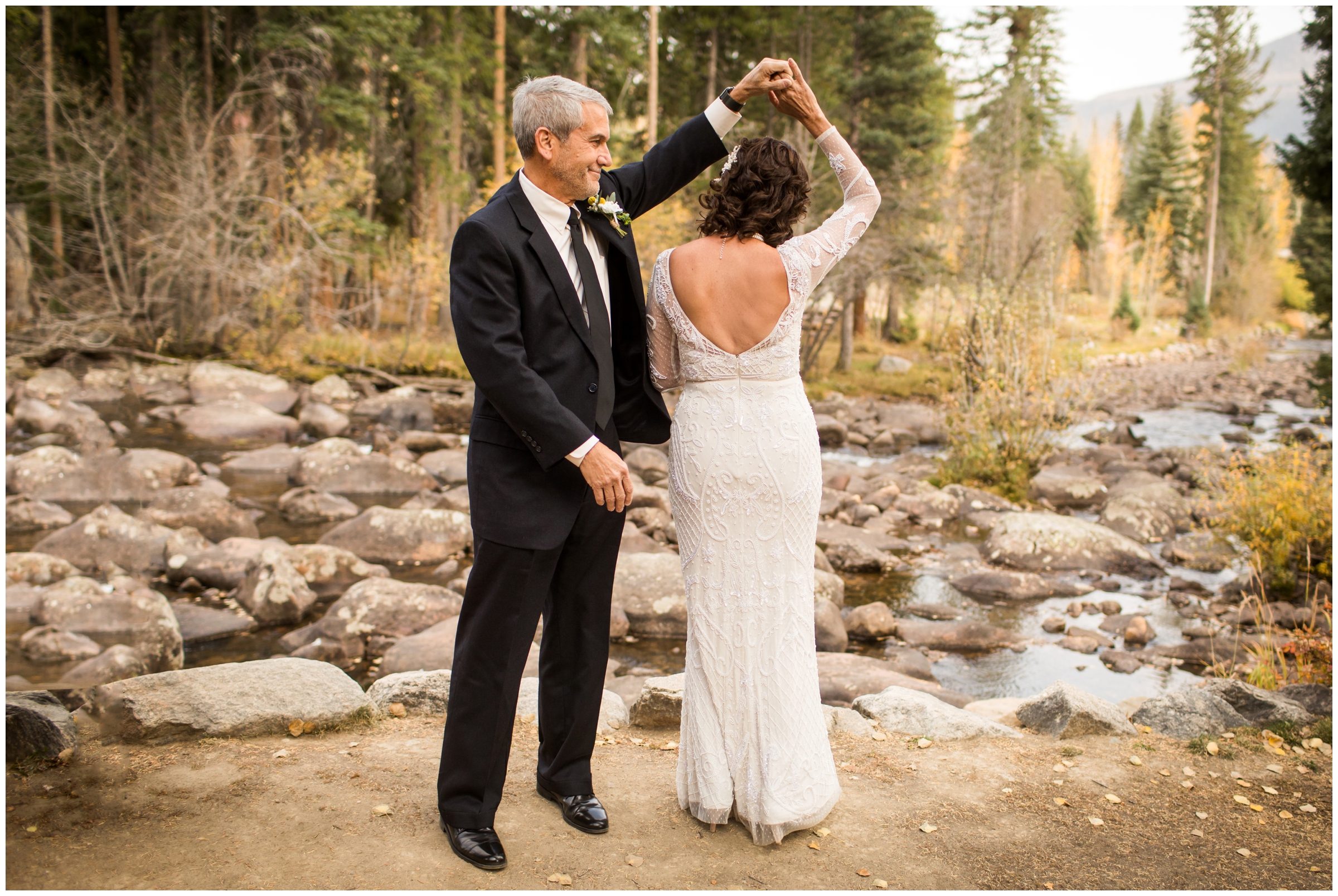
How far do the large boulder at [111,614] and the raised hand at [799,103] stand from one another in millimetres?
5679

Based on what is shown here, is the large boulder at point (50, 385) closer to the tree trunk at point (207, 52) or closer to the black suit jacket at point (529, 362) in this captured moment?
the tree trunk at point (207, 52)

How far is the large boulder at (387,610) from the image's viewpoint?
7.27 m

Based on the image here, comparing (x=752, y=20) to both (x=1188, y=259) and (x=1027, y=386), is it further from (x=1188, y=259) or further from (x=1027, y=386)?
(x=1188, y=259)

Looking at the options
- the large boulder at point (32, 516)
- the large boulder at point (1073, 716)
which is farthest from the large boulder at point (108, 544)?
the large boulder at point (1073, 716)

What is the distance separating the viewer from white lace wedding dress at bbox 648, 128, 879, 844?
11.0 feet

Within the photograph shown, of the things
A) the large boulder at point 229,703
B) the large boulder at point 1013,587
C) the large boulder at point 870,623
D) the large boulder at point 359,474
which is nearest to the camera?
the large boulder at point 229,703

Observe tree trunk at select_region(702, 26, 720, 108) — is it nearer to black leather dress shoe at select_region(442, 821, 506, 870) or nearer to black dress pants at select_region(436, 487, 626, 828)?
black dress pants at select_region(436, 487, 626, 828)

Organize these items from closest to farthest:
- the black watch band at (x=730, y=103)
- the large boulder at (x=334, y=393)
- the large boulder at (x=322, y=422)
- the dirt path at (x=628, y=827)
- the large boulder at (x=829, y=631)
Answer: the dirt path at (x=628, y=827)
the black watch band at (x=730, y=103)
the large boulder at (x=829, y=631)
the large boulder at (x=322, y=422)
the large boulder at (x=334, y=393)

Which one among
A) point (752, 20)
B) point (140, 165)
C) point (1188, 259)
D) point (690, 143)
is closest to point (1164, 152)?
point (1188, 259)

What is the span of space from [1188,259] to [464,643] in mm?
54687

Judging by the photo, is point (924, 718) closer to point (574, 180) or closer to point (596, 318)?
point (596, 318)

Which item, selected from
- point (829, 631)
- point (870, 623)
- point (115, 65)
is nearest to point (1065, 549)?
point (870, 623)

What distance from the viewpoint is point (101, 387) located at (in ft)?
58.2

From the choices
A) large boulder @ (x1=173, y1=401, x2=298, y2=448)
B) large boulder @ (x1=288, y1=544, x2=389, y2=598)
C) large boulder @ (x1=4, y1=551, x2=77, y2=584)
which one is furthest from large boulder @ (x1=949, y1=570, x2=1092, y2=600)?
large boulder @ (x1=173, y1=401, x2=298, y2=448)
